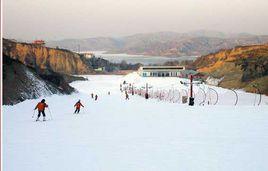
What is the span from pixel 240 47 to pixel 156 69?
61.7m

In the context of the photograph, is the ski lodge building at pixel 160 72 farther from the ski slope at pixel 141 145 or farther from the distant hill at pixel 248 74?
the ski slope at pixel 141 145

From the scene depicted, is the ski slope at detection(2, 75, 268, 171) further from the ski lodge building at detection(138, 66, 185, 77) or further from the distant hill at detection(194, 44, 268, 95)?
the ski lodge building at detection(138, 66, 185, 77)

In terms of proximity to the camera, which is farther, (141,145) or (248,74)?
(248,74)

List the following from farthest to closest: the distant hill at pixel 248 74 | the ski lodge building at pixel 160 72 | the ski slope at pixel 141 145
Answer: the ski lodge building at pixel 160 72, the distant hill at pixel 248 74, the ski slope at pixel 141 145

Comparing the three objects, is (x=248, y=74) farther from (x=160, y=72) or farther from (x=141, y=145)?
(x=141, y=145)

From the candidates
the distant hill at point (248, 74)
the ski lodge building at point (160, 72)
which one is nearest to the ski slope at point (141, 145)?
the distant hill at point (248, 74)

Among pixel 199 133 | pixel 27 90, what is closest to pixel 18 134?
pixel 199 133

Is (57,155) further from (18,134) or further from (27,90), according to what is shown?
(27,90)

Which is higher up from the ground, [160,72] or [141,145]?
[141,145]

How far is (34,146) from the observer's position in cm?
1362

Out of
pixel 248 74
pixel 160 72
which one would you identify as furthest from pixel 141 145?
pixel 160 72

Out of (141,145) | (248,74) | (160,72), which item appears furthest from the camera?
(160,72)

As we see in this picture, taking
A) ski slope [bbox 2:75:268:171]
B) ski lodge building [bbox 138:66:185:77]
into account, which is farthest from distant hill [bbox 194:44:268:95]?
ski slope [bbox 2:75:268:171]

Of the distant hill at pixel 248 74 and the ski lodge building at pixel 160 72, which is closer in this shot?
the distant hill at pixel 248 74
